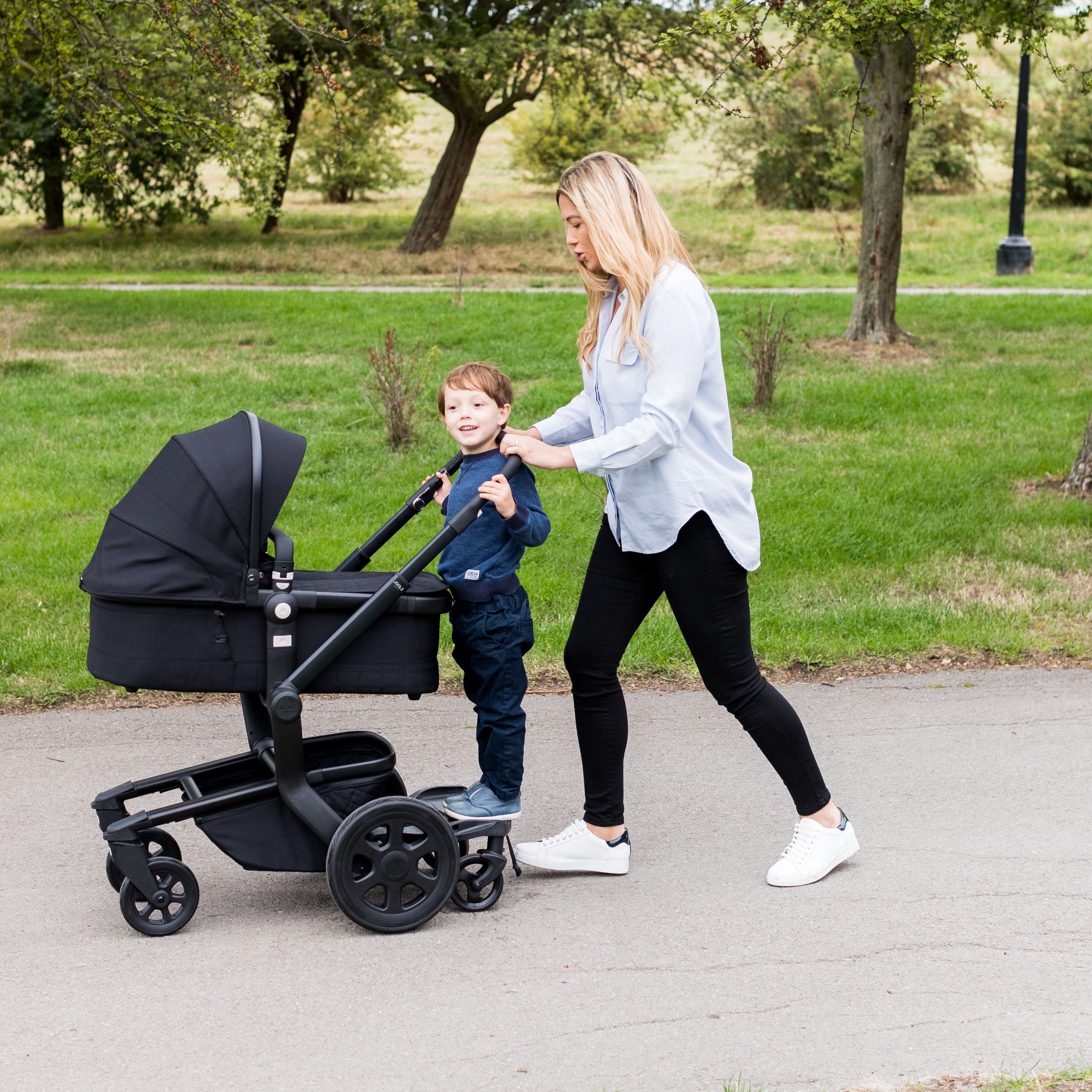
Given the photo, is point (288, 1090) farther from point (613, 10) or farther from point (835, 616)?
point (613, 10)

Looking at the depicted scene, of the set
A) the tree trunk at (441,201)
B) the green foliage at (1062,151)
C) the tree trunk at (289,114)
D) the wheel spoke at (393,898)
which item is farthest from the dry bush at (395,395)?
the green foliage at (1062,151)

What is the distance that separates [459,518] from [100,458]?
583cm

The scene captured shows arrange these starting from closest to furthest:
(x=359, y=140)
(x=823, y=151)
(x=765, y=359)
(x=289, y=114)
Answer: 1. (x=765, y=359)
2. (x=289, y=114)
3. (x=359, y=140)
4. (x=823, y=151)

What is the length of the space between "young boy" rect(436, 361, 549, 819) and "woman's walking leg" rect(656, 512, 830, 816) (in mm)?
400

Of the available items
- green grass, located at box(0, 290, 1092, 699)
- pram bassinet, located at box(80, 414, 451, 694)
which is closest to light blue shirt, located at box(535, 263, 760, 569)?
pram bassinet, located at box(80, 414, 451, 694)

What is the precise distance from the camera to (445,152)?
23734 millimetres

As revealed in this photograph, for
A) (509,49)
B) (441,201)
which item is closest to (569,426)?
(509,49)

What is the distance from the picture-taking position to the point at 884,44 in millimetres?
8375

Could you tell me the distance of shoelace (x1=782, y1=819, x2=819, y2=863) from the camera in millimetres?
3570

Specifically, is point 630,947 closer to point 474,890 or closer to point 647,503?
point 474,890

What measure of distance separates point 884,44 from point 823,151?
22518 mm

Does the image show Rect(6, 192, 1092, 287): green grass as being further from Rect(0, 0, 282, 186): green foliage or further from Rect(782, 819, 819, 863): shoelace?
Rect(782, 819, 819, 863): shoelace

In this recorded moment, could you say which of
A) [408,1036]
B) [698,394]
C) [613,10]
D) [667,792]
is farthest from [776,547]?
[613,10]

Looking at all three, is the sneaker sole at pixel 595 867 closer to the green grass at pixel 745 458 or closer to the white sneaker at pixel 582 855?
the white sneaker at pixel 582 855
